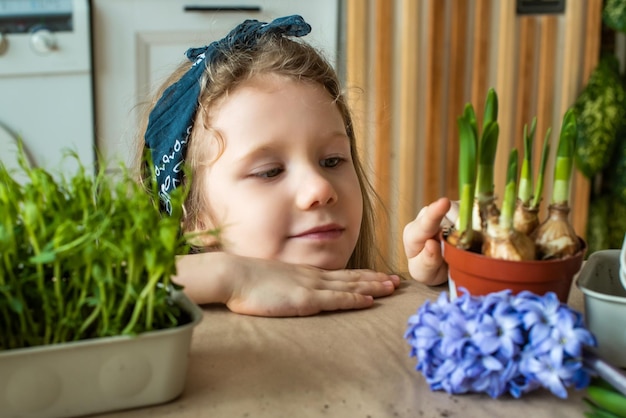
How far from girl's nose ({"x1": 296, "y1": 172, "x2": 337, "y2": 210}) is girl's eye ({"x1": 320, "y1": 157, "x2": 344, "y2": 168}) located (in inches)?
3.3

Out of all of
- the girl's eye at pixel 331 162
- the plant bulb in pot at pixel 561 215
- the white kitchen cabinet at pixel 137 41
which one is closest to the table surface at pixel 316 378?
the plant bulb in pot at pixel 561 215

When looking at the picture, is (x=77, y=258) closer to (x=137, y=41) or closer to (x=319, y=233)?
(x=319, y=233)

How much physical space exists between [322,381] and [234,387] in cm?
7

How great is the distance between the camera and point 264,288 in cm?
82

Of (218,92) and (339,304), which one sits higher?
(218,92)

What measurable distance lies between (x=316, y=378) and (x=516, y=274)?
0.19m

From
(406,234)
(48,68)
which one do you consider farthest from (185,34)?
(406,234)

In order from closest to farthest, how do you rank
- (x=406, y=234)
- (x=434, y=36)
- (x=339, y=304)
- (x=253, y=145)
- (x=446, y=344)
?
(x=446, y=344)
(x=339, y=304)
(x=406, y=234)
(x=253, y=145)
(x=434, y=36)

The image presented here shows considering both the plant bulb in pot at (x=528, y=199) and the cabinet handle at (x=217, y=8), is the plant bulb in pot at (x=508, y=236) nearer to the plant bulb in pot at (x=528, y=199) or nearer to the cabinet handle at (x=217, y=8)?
the plant bulb in pot at (x=528, y=199)

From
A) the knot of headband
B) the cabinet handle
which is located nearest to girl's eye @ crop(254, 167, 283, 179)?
the knot of headband

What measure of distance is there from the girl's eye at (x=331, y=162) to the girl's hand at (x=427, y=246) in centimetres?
25

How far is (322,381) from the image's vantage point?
0.62 m

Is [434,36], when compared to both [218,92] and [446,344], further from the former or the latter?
[446,344]

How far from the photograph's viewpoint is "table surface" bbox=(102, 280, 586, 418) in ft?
1.90
